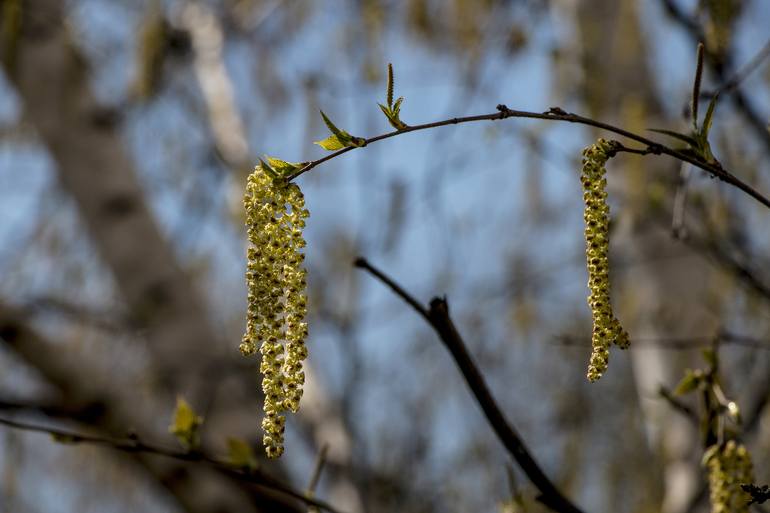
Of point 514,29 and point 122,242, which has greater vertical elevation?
point 514,29

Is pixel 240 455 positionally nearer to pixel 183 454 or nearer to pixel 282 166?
pixel 183 454

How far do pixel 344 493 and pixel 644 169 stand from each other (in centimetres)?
123

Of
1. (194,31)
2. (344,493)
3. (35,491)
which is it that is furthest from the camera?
(35,491)

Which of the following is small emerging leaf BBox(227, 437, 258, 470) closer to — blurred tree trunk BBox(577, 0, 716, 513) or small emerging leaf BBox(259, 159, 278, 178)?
small emerging leaf BBox(259, 159, 278, 178)

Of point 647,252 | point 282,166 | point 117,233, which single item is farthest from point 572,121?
point 647,252

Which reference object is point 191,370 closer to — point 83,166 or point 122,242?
point 122,242

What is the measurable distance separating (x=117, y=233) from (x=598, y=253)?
191cm

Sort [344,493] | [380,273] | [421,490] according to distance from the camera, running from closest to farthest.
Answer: [380,273] → [344,493] → [421,490]

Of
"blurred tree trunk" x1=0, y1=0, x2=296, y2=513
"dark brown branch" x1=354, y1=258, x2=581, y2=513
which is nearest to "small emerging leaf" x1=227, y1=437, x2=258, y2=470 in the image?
"dark brown branch" x1=354, y1=258, x2=581, y2=513

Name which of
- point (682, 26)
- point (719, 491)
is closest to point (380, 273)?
point (719, 491)

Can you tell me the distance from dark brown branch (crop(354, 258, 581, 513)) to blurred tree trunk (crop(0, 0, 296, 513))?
1.34 m

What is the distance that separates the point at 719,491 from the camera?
0.95 meters

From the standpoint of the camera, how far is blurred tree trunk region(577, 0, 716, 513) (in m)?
2.45

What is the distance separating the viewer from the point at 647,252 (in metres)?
2.70
